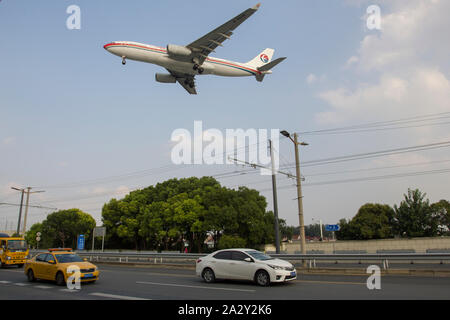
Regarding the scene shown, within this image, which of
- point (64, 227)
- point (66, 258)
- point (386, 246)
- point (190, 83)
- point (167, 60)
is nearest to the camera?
point (66, 258)

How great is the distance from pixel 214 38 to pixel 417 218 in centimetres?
5115

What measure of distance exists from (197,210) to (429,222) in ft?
136

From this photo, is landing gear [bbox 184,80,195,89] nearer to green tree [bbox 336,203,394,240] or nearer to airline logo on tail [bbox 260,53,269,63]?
airline logo on tail [bbox 260,53,269,63]

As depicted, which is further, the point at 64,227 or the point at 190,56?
the point at 64,227

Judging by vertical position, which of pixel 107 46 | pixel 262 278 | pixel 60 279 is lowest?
pixel 60 279

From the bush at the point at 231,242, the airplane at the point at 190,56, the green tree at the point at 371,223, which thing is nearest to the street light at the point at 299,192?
the airplane at the point at 190,56

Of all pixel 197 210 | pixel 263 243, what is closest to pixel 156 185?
pixel 197 210

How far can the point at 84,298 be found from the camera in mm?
10359

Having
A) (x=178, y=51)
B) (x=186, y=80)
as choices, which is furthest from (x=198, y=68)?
(x=186, y=80)

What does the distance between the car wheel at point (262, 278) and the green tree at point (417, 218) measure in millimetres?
54794

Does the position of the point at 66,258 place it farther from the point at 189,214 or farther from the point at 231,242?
the point at 189,214

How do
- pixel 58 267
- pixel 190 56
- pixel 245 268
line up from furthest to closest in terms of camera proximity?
pixel 190 56 < pixel 58 267 < pixel 245 268

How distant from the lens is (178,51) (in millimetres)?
27047
